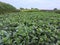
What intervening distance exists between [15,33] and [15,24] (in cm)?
63

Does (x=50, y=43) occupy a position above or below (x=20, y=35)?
below

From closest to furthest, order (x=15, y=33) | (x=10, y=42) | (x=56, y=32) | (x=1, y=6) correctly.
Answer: (x=10, y=42)
(x=15, y=33)
(x=56, y=32)
(x=1, y=6)

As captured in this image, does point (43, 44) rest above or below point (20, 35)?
below

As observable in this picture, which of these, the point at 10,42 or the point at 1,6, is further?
the point at 1,6

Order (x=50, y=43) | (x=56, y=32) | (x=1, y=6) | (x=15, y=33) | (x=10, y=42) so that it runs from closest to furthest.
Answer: (x=10, y=42) < (x=15, y=33) < (x=50, y=43) < (x=56, y=32) < (x=1, y=6)

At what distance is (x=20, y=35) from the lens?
2.69m

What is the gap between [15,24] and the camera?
3336mm

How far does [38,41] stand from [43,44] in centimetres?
10

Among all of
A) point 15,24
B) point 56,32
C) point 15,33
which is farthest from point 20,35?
point 56,32

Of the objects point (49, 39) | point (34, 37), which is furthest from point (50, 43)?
point (34, 37)

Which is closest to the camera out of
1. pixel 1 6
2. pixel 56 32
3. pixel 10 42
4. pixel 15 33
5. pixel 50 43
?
pixel 10 42

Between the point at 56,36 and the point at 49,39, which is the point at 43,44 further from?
the point at 56,36

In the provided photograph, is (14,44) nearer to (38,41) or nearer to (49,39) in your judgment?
(38,41)

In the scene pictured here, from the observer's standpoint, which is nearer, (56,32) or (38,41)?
(38,41)
